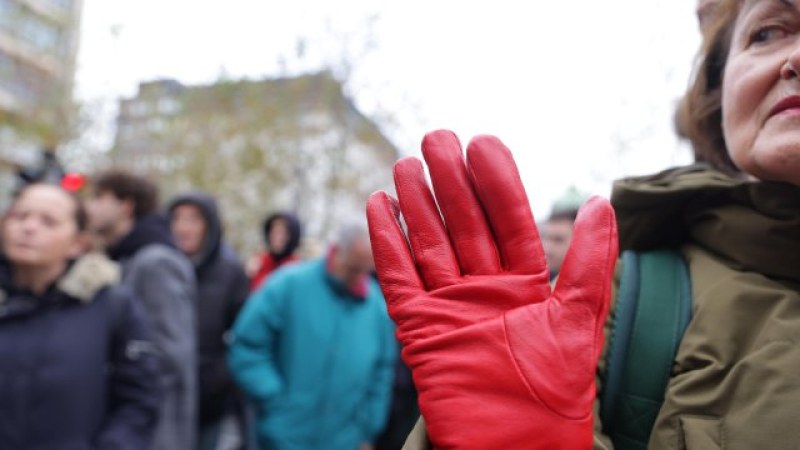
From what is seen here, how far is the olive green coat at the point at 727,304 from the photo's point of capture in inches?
39.5

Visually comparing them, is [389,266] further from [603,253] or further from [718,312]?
[718,312]

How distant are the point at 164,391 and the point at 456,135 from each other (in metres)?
2.47

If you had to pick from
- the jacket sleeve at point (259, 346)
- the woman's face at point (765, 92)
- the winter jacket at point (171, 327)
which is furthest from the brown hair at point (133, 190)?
the woman's face at point (765, 92)

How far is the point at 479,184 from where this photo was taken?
1065 mm

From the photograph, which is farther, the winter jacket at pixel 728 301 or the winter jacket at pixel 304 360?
the winter jacket at pixel 304 360

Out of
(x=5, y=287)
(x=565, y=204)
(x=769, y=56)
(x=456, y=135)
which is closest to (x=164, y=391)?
(x=5, y=287)

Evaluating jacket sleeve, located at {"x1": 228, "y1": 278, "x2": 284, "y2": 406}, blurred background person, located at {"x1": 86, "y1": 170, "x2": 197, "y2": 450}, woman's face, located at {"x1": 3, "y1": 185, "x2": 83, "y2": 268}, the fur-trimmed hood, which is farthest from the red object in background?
jacket sleeve, located at {"x1": 228, "y1": 278, "x2": 284, "y2": 406}

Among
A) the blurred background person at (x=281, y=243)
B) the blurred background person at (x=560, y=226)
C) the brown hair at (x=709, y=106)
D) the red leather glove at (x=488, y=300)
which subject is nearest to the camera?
the red leather glove at (x=488, y=300)

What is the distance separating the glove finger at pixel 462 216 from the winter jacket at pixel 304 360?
8.96 feet

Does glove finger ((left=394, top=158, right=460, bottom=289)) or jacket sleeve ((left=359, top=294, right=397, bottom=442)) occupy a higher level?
→ glove finger ((left=394, top=158, right=460, bottom=289))

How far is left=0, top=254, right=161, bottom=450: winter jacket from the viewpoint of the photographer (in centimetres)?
242

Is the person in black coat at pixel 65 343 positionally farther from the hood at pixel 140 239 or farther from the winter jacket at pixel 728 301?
the winter jacket at pixel 728 301

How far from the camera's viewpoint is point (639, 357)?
3.69 ft

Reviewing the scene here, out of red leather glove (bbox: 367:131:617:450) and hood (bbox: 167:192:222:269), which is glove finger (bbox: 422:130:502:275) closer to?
red leather glove (bbox: 367:131:617:450)
